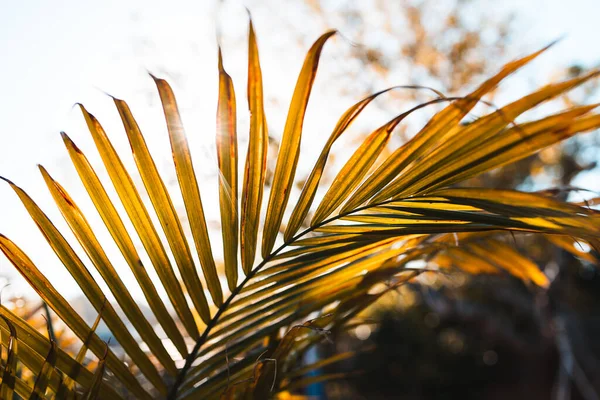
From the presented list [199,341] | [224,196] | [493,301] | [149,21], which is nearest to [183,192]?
[224,196]

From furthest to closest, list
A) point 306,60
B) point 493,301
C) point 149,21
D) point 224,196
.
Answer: point 493,301 → point 149,21 → point 224,196 → point 306,60

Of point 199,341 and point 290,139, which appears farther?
point 199,341

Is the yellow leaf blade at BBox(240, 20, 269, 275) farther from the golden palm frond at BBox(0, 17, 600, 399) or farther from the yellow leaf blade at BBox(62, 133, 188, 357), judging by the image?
the yellow leaf blade at BBox(62, 133, 188, 357)

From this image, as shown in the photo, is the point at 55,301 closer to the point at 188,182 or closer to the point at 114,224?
the point at 114,224

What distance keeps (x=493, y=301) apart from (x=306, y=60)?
9.23 m

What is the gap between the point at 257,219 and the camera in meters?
0.94

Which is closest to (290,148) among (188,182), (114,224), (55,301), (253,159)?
(253,159)

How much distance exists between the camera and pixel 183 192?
34.9 inches

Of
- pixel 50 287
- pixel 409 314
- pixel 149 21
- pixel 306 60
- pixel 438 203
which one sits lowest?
pixel 409 314

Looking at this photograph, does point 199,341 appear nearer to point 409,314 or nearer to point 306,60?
point 306,60

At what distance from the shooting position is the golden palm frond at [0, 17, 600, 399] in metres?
0.78

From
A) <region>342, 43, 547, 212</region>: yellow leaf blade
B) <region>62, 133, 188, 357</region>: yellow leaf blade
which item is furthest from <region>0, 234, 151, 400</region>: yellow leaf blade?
<region>342, 43, 547, 212</region>: yellow leaf blade

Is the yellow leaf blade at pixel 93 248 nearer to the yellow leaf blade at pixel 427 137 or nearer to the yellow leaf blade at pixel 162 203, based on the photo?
the yellow leaf blade at pixel 162 203

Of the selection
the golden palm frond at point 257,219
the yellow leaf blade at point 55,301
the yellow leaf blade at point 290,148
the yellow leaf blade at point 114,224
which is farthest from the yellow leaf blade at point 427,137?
the yellow leaf blade at point 55,301
